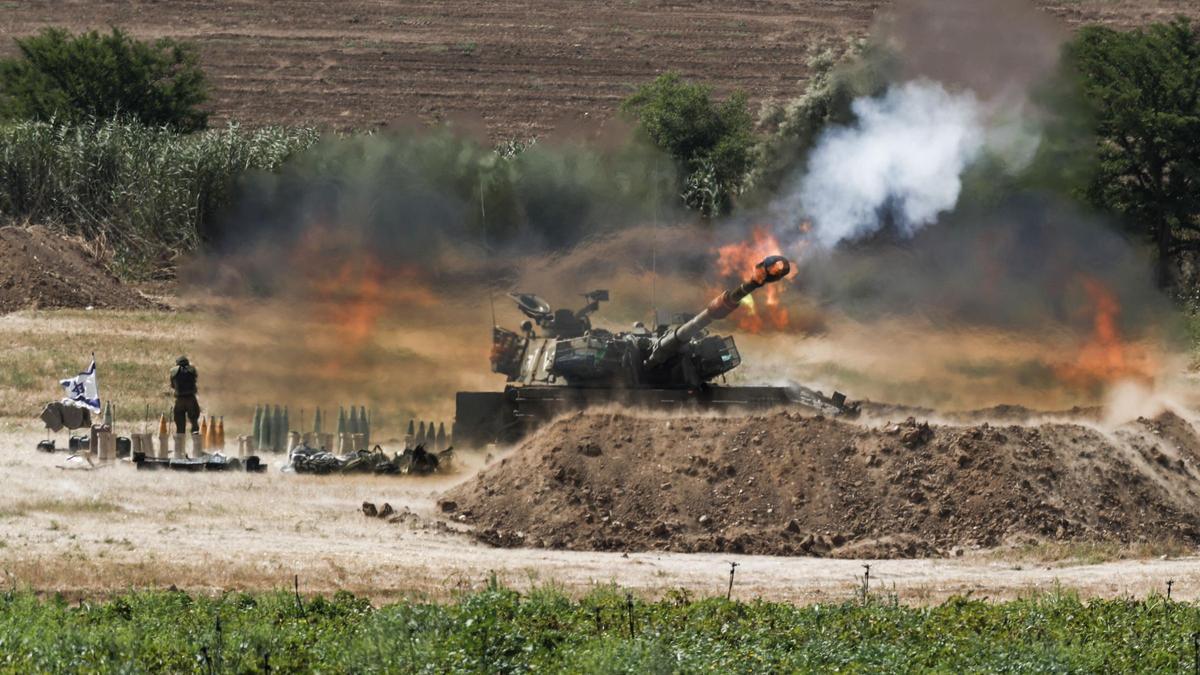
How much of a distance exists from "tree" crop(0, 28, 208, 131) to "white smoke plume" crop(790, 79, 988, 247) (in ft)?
120

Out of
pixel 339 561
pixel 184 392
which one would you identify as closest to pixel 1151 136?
pixel 184 392

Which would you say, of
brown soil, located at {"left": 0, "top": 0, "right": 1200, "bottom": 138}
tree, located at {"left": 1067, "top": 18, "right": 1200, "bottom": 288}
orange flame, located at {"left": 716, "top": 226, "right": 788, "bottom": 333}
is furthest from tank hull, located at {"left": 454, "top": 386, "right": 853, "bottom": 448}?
brown soil, located at {"left": 0, "top": 0, "right": 1200, "bottom": 138}

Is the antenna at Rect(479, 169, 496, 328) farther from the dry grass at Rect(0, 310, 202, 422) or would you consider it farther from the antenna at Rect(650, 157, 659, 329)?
the dry grass at Rect(0, 310, 202, 422)

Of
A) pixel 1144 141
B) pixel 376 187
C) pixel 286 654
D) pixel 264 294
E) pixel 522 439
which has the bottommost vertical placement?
pixel 286 654

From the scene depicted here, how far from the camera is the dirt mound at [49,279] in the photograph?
185ft

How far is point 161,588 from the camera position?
2488cm

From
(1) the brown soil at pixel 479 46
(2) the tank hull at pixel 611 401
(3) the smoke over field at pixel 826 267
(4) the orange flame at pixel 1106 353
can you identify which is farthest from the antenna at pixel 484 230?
(1) the brown soil at pixel 479 46

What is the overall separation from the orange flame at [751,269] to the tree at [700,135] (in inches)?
517

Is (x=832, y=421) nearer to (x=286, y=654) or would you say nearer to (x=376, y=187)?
(x=286, y=654)

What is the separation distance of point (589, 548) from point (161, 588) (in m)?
7.18

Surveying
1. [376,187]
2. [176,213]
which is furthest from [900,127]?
[176,213]

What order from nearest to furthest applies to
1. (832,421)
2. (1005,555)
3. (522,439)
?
(1005,555) < (832,421) < (522,439)

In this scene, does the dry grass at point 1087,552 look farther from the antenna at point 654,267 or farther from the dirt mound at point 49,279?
the dirt mound at point 49,279

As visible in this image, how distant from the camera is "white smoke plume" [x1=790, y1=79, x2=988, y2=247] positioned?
37.9 metres
